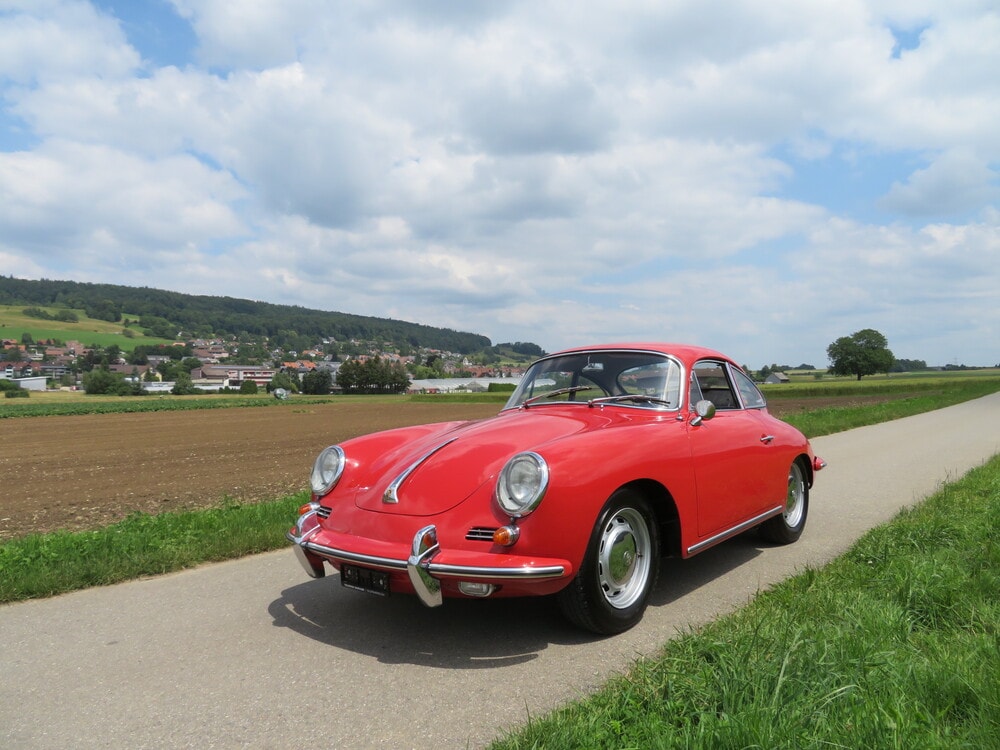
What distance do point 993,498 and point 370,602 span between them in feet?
17.7

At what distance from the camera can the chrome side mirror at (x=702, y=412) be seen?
13.5 ft

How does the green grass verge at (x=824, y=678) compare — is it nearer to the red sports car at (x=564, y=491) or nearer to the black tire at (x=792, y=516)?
the red sports car at (x=564, y=491)

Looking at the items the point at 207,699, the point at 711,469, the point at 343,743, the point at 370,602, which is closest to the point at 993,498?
the point at 711,469

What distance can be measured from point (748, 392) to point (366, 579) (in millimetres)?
3499

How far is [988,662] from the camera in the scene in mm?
2457

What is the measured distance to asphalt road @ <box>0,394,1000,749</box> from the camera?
2490 millimetres

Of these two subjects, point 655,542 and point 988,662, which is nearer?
point 988,662

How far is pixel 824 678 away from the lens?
93.4 inches

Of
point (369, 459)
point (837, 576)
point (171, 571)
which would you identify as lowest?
point (171, 571)

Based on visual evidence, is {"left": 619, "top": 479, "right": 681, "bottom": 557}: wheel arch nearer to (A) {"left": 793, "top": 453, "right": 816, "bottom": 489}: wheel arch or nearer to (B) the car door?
(B) the car door

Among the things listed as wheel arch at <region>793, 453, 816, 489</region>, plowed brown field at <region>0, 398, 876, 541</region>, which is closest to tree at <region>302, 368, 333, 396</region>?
plowed brown field at <region>0, 398, 876, 541</region>

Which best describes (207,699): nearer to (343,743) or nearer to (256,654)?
(256,654)

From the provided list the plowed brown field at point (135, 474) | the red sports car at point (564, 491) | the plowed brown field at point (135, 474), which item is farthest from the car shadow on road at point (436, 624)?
the plowed brown field at point (135, 474)

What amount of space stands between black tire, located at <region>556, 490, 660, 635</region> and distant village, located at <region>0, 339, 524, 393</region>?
3099 inches
